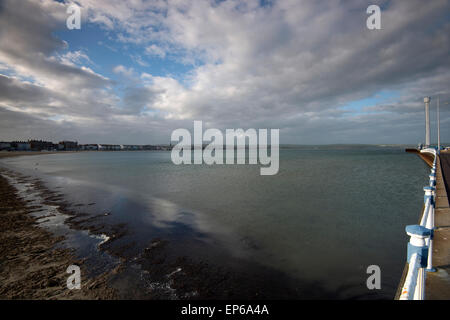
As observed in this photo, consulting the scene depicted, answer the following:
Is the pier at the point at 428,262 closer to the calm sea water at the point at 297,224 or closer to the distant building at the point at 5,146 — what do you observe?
the calm sea water at the point at 297,224

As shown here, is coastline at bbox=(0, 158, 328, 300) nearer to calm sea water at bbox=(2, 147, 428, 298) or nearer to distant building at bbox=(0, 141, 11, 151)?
calm sea water at bbox=(2, 147, 428, 298)

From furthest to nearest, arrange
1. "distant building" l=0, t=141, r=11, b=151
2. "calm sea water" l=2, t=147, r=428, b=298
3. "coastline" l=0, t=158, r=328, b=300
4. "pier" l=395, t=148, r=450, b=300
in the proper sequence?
"distant building" l=0, t=141, r=11, b=151 < "calm sea water" l=2, t=147, r=428, b=298 < "coastline" l=0, t=158, r=328, b=300 < "pier" l=395, t=148, r=450, b=300

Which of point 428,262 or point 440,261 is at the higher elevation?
point 428,262

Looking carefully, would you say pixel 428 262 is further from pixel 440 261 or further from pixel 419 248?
pixel 419 248

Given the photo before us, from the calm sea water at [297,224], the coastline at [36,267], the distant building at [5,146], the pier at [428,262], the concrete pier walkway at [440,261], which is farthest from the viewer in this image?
the distant building at [5,146]

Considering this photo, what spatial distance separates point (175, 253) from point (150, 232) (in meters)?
2.67

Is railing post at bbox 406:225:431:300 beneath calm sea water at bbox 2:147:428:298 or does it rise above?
above

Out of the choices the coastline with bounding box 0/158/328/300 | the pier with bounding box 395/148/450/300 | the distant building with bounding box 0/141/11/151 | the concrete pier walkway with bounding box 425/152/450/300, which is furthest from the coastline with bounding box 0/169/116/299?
the distant building with bounding box 0/141/11/151

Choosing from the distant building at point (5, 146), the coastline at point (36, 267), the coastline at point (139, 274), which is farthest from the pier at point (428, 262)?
the distant building at point (5, 146)

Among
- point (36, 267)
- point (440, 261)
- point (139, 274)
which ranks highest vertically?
point (440, 261)

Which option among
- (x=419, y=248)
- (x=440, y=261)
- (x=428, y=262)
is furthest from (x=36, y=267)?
(x=440, y=261)
